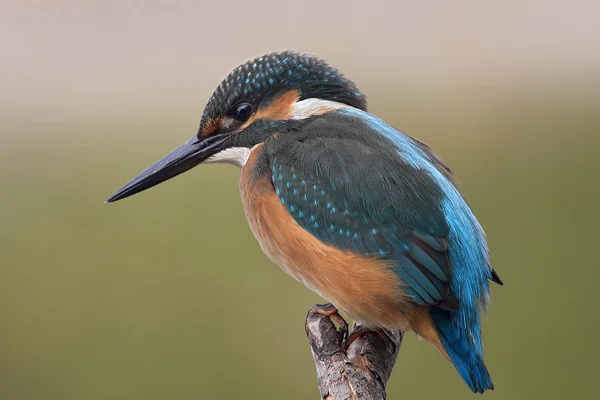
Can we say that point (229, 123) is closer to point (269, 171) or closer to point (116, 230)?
point (269, 171)

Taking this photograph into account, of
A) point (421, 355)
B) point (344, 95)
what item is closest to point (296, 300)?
point (421, 355)

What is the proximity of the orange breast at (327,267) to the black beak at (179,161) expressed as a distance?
0.12 meters

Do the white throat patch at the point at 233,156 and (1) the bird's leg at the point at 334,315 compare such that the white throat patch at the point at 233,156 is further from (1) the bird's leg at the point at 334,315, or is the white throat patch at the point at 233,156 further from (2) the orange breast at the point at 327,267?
(1) the bird's leg at the point at 334,315

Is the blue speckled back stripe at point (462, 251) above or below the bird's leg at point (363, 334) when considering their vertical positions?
above

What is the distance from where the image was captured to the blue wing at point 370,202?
1.34 meters

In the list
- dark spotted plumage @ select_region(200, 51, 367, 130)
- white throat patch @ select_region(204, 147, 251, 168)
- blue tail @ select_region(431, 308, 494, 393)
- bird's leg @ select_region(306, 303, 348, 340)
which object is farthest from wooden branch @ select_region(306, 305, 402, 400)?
dark spotted plumage @ select_region(200, 51, 367, 130)

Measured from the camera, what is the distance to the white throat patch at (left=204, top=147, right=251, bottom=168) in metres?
1.58

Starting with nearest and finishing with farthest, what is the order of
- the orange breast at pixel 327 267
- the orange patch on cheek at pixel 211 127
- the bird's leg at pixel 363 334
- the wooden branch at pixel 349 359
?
the wooden branch at pixel 349 359
the orange breast at pixel 327 267
the bird's leg at pixel 363 334
the orange patch on cheek at pixel 211 127

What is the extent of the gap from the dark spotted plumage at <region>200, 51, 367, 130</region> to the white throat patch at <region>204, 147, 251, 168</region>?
67mm

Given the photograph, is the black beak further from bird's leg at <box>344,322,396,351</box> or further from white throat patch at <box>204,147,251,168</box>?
bird's leg at <box>344,322,396,351</box>

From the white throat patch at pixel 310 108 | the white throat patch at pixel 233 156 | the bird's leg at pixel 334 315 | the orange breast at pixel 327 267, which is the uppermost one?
the white throat patch at pixel 310 108

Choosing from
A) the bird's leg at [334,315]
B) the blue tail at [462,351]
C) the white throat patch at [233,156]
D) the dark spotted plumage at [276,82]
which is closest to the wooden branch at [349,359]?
the bird's leg at [334,315]

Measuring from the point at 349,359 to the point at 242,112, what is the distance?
0.53m

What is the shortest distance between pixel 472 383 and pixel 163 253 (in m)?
1.76
